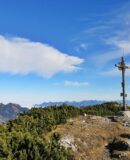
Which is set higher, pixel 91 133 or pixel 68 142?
pixel 91 133

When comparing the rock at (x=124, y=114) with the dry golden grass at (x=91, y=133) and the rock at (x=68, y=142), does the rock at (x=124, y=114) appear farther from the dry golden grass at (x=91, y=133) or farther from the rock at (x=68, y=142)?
the rock at (x=68, y=142)

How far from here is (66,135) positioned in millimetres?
37031

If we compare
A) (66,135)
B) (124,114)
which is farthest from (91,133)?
(124,114)

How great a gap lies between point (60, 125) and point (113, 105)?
13804 millimetres

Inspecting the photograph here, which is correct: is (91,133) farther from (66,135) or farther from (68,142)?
(68,142)

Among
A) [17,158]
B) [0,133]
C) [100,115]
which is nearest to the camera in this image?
[17,158]

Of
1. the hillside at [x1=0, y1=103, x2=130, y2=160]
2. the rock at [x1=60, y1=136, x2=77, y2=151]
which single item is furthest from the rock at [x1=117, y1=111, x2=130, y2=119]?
the rock at [x1=60, y1=136, x2=77, y2=151]

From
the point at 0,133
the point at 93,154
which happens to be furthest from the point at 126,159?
the point at 0,133

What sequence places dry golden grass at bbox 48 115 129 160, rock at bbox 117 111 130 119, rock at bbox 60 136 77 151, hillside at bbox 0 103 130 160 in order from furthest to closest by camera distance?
rock at bbox 117 111 130 119, dry golden grass at bbox 48 115 129 160, rock at bbox 60 136 77 151, hillside at bbox 0 103 130 160

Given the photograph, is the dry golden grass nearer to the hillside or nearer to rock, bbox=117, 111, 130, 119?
the hillside

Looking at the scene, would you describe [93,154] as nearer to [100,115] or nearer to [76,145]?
[76,145]

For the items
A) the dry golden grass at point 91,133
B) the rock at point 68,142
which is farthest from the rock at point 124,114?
the rock at point 68,142

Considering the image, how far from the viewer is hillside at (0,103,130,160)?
90.9 ft

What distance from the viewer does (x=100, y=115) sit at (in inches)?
1825
